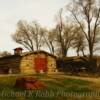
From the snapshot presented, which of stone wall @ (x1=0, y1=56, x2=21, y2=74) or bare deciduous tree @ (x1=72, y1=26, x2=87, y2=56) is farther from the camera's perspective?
bare deciduous tree @ (x1=72, y1=26, x2=87, y2=56)

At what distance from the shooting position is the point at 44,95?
22188mm

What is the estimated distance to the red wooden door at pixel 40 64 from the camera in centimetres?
5044

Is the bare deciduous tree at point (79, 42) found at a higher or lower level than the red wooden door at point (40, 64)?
higher

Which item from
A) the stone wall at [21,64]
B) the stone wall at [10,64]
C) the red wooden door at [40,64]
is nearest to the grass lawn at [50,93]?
the stone wall at [21,64]

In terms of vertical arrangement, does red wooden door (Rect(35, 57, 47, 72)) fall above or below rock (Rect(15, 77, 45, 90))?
above

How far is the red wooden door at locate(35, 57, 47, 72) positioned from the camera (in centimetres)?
5044

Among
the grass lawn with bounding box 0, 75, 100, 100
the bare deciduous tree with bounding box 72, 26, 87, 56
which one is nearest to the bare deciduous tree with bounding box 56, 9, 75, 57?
the bare deciduous tree with bounding box 72, 26, 87, 56

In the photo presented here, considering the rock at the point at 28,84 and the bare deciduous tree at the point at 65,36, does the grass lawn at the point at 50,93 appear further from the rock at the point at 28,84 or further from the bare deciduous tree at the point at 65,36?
the bare deciduous tree at the point at 65,36

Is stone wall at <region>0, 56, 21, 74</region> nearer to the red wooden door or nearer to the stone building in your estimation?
the stone building

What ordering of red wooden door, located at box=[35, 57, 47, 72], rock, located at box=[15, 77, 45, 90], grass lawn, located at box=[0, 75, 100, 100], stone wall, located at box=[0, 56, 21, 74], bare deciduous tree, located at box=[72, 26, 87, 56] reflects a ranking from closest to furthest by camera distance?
1. grass lawn, located at box=[0, 75, 100, 100]
2. rock, located at box=[15, 77, 45, 90]
3. stone wall, located at box=[0, 56, 21, 74]
4. red wooden door, located at box=[35, 57, 47, 72]
5. bare deciduous tree, located at box=[72, 26, 87, 56]

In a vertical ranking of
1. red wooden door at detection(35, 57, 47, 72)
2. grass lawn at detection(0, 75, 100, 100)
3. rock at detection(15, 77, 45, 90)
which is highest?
red wooden door at detection(35, 57, 47, 72)

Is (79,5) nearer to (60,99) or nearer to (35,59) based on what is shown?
(35,59)

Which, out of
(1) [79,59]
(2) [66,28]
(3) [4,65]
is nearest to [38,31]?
(2) [66,28]

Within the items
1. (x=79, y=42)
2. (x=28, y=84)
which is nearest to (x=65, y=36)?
(x=79, y=42)
